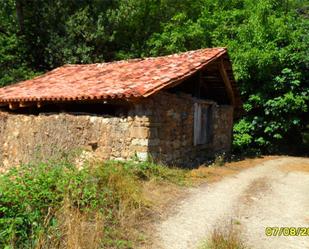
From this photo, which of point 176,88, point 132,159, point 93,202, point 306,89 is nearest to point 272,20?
point 306,89

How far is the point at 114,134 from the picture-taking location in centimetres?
935

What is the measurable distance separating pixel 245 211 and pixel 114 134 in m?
3.99

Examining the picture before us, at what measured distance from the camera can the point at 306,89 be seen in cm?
1493

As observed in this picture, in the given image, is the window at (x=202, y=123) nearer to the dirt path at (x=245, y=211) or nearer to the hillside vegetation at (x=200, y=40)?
the dirt path at (x=245, y=211)

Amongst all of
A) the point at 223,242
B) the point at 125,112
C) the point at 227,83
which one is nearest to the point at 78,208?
the point at 223,242

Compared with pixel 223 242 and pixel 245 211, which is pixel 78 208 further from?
pixel 245 211

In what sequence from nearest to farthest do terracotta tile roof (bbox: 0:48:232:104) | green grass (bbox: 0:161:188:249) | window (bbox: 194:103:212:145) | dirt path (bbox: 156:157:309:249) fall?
green grass (bbox: 0:161:188:249) → dirt path (bbox: 156:157:309:249) → terracotta tile roof (bbox: 0:48:232:104) → window (bbox: 194:103:212:145)

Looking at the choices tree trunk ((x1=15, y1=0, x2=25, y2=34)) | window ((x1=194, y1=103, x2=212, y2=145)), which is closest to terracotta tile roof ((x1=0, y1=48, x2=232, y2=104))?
window ((x1=194, y1=103, x2=212, y2=145))

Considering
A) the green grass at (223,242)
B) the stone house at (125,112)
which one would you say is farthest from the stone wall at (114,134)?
the green grass at (223,242)

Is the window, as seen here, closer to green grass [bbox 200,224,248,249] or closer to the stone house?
the stone house

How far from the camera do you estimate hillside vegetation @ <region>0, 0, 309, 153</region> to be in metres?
15.1

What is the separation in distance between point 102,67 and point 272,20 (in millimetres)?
7580

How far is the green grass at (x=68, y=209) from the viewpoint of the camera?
14.8 ft

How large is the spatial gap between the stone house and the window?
33 millimetres
